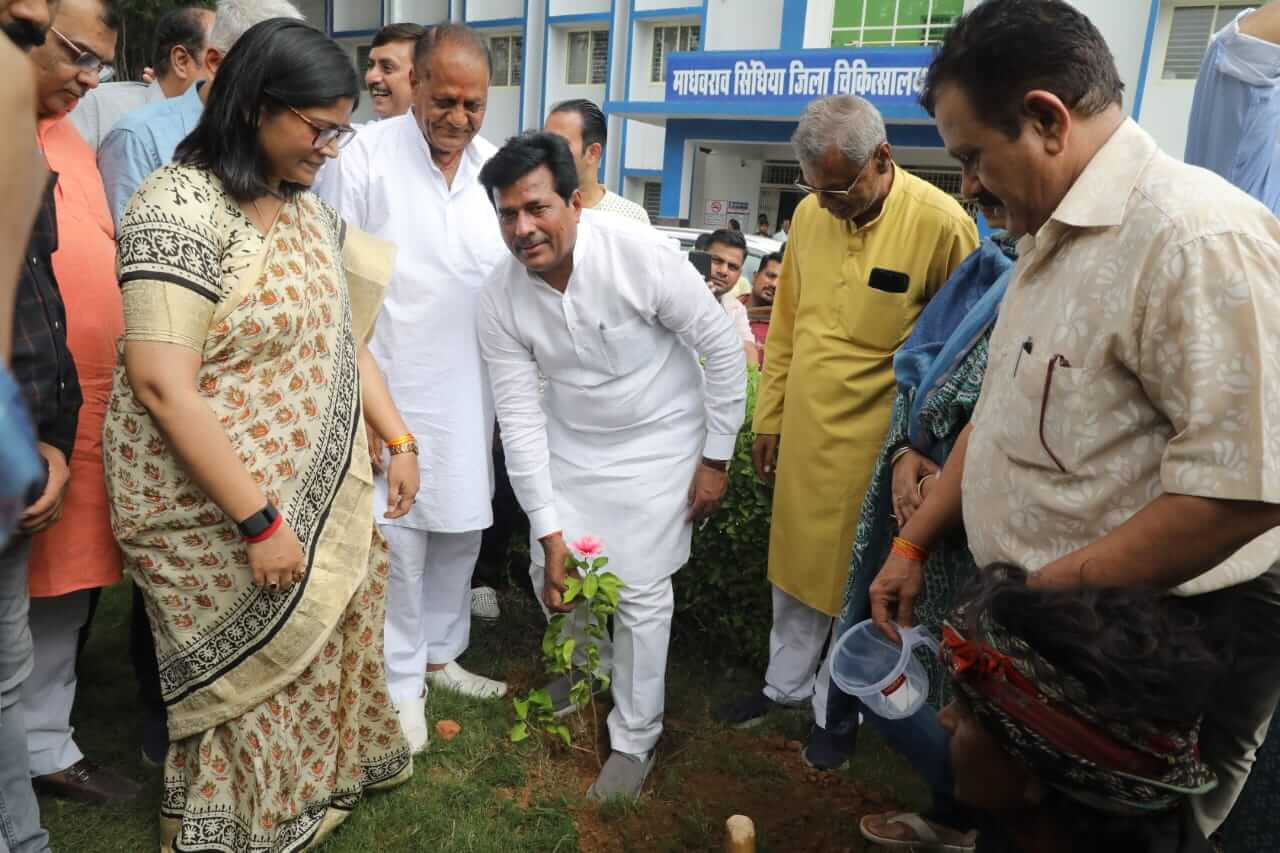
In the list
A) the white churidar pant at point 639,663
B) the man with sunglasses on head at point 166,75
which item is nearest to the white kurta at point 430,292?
the white churidar pant at point 639,663

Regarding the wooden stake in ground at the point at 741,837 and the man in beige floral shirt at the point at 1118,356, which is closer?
the man in beige floral shirt at the point at 1118,356

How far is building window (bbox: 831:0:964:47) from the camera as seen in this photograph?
55.8 ft

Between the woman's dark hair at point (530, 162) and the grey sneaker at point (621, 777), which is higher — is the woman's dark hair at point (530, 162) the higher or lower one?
the higher one

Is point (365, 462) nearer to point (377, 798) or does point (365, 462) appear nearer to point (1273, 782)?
point (377, 798)

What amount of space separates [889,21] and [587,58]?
291 inches

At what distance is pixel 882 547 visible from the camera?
9.03ft

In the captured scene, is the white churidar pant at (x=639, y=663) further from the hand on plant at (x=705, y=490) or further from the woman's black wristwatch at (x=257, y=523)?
the woman's black wristwatch at (x=257, y=523)

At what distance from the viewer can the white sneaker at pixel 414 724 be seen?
310 cm

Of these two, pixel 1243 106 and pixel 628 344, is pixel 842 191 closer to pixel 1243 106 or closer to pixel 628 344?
pixel 628 344

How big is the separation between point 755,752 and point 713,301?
157 centimetres

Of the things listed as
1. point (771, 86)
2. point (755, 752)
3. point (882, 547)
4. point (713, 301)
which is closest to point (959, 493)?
point (882, 547)

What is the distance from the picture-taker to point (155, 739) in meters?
2.92

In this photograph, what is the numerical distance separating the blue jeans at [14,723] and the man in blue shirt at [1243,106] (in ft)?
10.8

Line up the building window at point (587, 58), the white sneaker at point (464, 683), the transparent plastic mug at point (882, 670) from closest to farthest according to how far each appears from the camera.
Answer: the transparent plastic mug at point (882, 670) < the white sneaker at point (464, 683) < the building window at point (587, 58)
